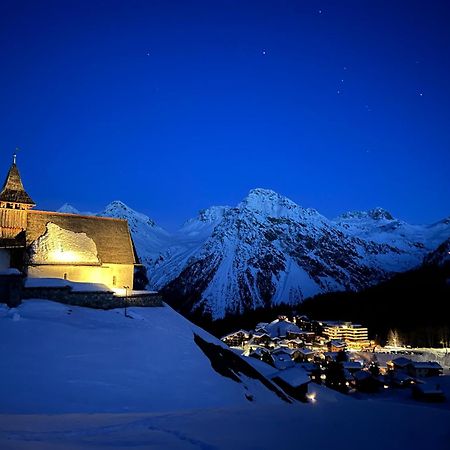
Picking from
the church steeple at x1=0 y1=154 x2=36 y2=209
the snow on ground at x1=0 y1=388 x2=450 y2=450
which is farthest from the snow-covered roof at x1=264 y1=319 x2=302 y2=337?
the snow on ground at x1=0 y1=388 x2=450 y2=450

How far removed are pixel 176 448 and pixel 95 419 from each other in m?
5.73

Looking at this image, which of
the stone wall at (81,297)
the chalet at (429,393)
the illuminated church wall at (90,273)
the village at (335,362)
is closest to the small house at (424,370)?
the village at (335,362)

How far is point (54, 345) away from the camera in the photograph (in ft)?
82.4

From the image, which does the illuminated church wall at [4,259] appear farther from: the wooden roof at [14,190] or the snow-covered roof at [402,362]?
the snow-covered roof at [402,362]

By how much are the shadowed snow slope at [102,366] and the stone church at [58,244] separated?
19.2ft

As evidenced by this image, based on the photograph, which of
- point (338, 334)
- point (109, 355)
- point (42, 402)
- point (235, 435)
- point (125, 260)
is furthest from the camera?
point (338, 334)

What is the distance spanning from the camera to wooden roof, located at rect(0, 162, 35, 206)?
38.9 meters

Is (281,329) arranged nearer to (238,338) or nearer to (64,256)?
(238,338)

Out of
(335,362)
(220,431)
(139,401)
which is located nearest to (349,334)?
(335,362)

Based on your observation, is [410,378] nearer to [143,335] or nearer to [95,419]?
[143,335]

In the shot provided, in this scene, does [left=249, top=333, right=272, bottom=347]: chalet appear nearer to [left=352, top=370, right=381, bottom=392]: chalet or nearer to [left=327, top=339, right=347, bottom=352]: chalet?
[left=327, top=339, right=347, bottom=352]: chalet

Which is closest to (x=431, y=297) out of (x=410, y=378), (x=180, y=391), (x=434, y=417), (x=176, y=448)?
(x=410, y=378)

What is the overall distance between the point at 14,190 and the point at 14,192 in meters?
0.27

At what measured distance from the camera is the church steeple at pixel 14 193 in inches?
1523
